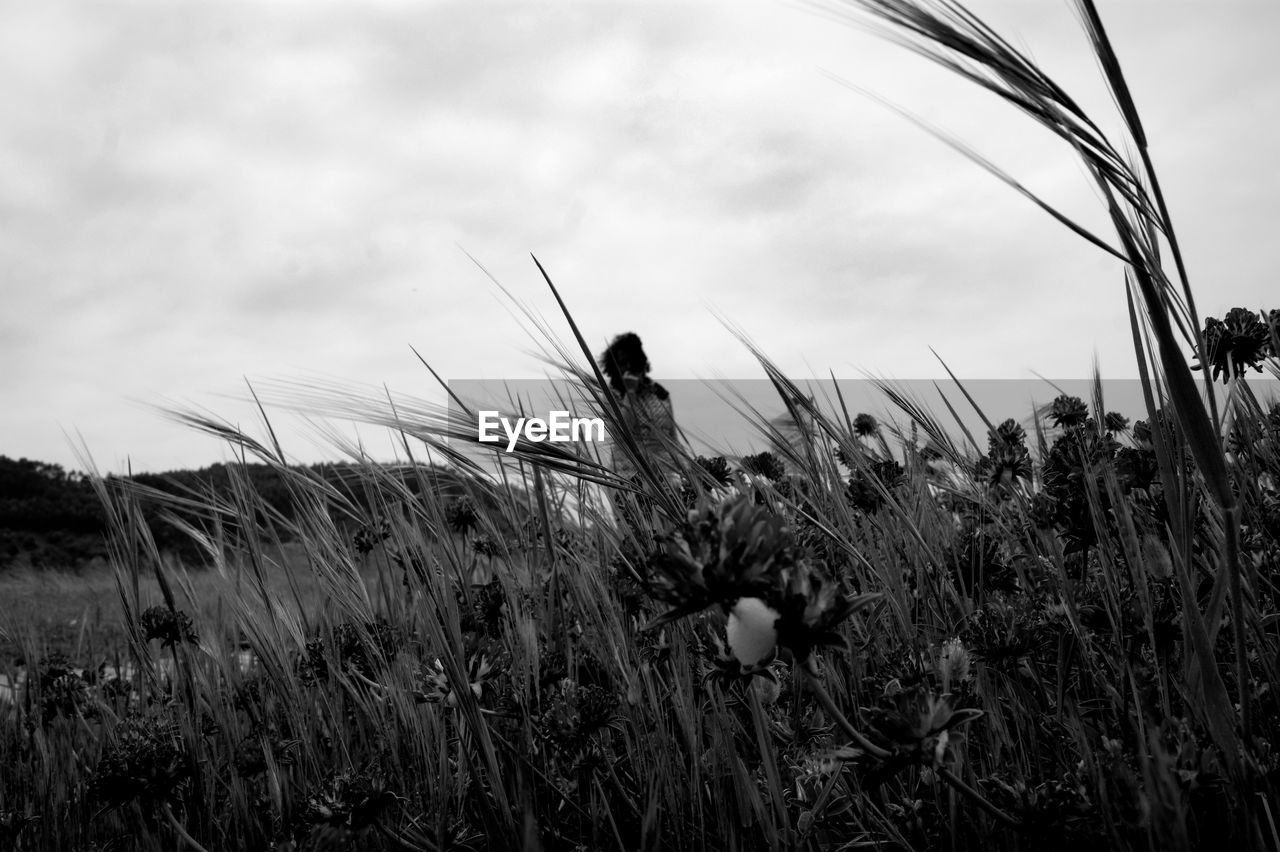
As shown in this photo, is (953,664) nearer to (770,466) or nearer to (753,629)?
(753,629)

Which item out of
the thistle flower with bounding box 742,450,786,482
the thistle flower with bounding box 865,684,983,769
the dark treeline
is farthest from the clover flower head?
the dark treeline

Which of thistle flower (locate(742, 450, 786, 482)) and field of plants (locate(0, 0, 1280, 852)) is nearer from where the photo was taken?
field of plants (locate(0, 0, 1280, 852))

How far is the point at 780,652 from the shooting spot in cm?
84

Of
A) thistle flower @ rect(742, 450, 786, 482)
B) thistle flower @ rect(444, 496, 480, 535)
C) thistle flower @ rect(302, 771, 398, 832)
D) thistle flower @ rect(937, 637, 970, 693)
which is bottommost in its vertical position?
thistle flower @ rect(302, 771, 398, 832)

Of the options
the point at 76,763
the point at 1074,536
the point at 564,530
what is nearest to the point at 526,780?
the point at 564,530

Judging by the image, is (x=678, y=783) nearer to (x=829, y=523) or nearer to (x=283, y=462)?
(x=829, y=523)

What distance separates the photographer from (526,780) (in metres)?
1.65

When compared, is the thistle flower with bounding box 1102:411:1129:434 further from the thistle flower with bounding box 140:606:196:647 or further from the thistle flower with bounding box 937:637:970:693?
the thistle flower with bounding box 140:606:196:647

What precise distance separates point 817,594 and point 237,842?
195 centimetres

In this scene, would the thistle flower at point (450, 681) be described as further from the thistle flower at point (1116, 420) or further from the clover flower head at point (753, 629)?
the thistle flower at point (1116, 420)

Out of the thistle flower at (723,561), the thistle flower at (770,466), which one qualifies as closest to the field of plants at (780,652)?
the thistle flower at (723,561)

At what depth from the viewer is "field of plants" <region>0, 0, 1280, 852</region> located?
0.91 meters

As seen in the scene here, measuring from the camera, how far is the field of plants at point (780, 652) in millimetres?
909

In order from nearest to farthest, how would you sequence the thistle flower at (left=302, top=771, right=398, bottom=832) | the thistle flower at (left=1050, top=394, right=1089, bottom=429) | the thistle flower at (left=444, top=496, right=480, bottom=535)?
the thistle flower at (left=302, top=771, right=398, bottom=832), the thistle flower at (left=1050, top=394, right=1089, bottom=429), the thistle flower at (left=444, top=496, right=480, bottom=535)
